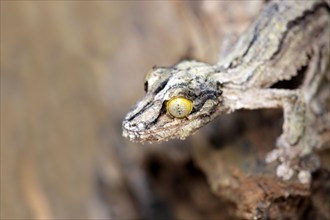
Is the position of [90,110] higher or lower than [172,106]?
higher

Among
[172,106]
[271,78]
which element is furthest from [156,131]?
[271,78]

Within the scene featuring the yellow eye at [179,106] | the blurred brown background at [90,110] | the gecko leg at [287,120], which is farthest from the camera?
the blurred brown background at [90,110]

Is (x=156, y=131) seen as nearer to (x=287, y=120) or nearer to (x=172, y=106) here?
(x=172, y=106)

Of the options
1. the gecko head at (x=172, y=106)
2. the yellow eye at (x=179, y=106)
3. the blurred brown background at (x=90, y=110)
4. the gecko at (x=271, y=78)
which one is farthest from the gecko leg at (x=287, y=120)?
the blurred brown background at (x=90, y=110)

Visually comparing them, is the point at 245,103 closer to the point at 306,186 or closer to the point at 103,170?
the point at 306,186

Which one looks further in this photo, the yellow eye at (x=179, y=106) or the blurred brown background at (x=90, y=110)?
the blurred brown background at (x=90, y=110)

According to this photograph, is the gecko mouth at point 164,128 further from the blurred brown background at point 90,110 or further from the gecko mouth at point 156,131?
the blurred brown background at point 90,110

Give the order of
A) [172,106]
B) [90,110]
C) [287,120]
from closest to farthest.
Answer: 1. [172,106]
2. [287,120]
3. [90,110]

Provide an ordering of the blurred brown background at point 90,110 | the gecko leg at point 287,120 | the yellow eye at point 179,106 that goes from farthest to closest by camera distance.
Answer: the blurred brown background at point 90,110
the gecko leg at point 287,120
the yellow eye at point 179,106
